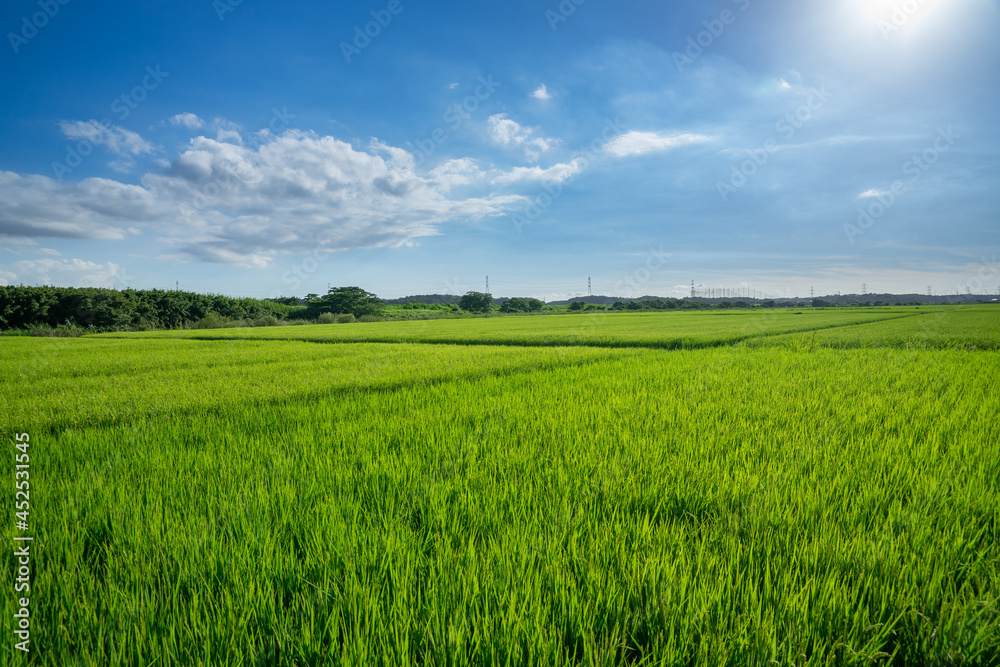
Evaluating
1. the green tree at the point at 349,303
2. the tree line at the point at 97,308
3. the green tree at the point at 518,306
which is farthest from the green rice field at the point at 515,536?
the green tree at the point at 518,306

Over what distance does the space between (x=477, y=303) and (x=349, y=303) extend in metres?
27.8

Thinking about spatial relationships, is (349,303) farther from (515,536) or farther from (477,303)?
(515,536)

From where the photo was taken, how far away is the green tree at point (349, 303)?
5316 cm

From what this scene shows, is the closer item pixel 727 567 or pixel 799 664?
pixel 799 664

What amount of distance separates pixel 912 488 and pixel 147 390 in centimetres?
765

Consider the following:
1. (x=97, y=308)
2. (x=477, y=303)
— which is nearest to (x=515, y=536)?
(x=97, y=308)

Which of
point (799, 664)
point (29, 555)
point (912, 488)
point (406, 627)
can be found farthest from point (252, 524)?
point (912, 488)

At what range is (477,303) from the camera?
76438mm

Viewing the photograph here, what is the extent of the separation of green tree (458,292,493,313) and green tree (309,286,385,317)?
946 inches

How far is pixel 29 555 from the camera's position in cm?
180

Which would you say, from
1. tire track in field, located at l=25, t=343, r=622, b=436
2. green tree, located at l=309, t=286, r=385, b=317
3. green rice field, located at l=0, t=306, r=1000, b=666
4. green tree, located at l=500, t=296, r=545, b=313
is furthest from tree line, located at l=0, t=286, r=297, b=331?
green tree, located at l=500, t=296, r=545, b=313

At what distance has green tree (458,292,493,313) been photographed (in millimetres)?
76438

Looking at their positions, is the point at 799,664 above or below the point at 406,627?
below

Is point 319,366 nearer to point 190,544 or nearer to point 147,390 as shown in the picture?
point 147,390
